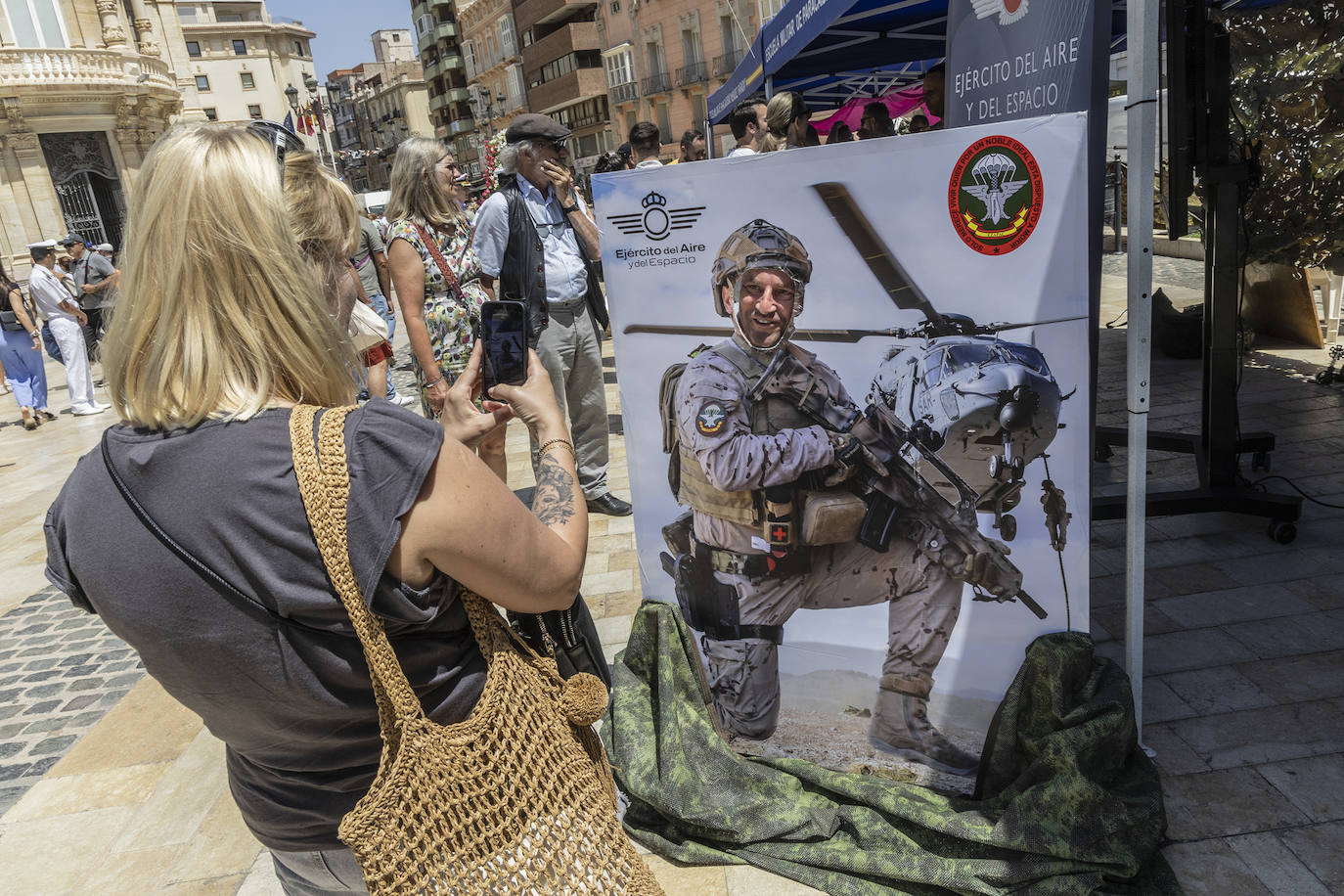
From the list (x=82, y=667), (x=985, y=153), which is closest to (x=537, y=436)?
(x=985, y=153)

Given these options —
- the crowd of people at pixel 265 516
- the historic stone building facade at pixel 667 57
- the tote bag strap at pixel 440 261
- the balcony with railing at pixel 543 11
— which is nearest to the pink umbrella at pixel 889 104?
the tote bag strap at pixel 440 261

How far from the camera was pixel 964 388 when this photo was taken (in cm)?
191

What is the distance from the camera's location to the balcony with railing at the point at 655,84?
139ft

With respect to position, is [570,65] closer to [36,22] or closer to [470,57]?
[470,57]

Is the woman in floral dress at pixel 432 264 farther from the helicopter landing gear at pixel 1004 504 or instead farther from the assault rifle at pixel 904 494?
the helicopter landing gear at pixel 1004 504

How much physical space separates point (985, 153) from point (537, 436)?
110cm

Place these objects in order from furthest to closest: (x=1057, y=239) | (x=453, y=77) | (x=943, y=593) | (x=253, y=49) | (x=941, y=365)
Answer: (x=453, y=77) → (x=253, y=49) → (x=943, y=593) → (x=941, y=365) → (x=1057, y=239)

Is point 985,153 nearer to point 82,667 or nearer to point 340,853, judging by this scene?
point 340,853

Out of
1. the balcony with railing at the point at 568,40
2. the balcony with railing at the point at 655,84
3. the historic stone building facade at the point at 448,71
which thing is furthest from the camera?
the historic stone building facade at the point at 448,71

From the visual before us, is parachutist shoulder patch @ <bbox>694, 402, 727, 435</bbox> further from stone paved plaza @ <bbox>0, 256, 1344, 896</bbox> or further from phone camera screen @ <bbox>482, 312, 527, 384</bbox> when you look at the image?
stone paved plaza @ <bbox>0, 256, 1344, 896</bbox>

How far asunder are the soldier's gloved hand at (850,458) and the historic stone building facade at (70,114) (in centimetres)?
3105

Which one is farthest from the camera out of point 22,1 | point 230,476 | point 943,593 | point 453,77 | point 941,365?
point 453,77

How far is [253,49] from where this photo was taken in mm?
72750

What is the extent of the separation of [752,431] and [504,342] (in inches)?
34.8
